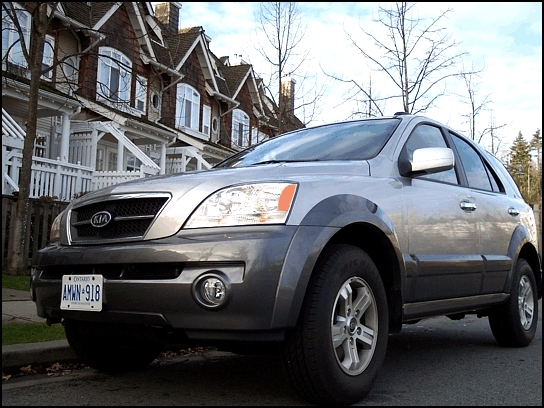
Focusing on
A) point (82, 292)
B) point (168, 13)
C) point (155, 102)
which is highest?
point (168, 13)

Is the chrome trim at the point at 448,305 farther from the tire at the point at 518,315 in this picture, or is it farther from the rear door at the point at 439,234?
the tire at the point at 518,315

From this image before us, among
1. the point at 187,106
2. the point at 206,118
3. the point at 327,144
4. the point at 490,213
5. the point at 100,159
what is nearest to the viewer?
the point at 327,144

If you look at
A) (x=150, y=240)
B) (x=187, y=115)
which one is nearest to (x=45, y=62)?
(x=187, y=115)

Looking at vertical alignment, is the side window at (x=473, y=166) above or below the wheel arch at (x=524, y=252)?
above

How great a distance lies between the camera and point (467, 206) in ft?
14.9

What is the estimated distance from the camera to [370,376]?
3260mm

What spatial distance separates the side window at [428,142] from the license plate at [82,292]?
7.51 feet

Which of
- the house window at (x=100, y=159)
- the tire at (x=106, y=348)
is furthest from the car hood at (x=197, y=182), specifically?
the house window at (x=100, y=159)

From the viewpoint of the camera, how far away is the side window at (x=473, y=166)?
199 inches

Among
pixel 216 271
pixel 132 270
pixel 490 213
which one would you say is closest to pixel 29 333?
pixel 132 270

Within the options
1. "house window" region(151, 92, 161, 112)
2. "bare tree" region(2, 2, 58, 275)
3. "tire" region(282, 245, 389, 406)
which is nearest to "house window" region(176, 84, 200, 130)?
"house window" region(151, 92, 161, 112)

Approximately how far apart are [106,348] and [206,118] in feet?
74.2

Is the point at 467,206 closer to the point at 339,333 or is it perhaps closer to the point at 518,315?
the point at 518,315

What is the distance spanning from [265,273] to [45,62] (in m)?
17.2
